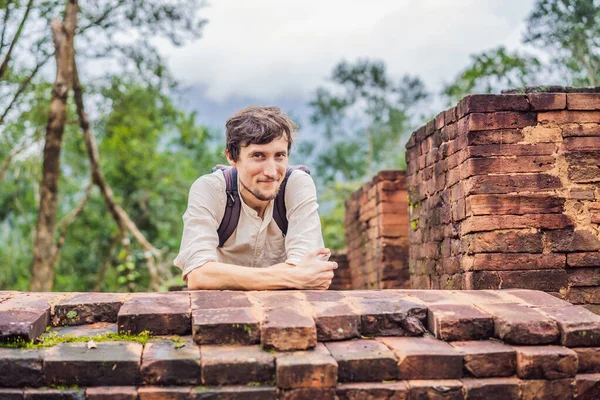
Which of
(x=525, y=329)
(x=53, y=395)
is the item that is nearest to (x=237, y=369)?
(x=53, y=395)

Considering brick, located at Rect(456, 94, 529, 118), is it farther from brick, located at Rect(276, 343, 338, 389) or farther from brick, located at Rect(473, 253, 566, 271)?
brick, located at Rect(276, 343, 338, 389)

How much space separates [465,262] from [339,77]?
2487 cm

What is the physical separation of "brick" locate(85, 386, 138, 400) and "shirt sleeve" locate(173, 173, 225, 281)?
102 centimetres

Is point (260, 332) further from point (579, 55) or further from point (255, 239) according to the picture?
point (579, 55)

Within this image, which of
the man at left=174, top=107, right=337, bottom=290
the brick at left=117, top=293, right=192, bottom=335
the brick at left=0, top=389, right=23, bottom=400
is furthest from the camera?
the man at left=174, top=107, right=337, bottom=290

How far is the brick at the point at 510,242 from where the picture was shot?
379 cm

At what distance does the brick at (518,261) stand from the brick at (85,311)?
203 cm

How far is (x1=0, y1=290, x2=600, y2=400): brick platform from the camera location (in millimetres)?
2344

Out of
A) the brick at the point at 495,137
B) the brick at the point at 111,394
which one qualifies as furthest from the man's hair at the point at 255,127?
the brick at the point at 111,394

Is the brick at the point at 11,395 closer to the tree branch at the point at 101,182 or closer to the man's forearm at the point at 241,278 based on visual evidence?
the man's forearm at the point at 241,278

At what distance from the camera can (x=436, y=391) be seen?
7.86 ft

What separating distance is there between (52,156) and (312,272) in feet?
28.6

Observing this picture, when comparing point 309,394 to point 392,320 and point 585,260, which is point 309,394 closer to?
point 392,320

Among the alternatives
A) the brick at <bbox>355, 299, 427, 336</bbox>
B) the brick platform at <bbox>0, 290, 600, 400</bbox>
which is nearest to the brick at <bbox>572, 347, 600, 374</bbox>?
the brick platform at <bbox>0, 290, 600, 400</bbox>
